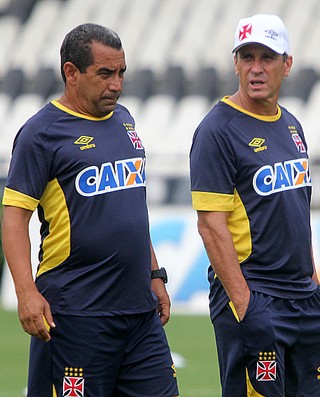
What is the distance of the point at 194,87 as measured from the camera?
21.1 meters

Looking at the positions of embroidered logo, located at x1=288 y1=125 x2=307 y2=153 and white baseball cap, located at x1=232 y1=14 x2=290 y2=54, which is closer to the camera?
white baseball cap, located at x1=232 y1=14 x2=290 y2=54

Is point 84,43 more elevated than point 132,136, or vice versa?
point 84,43

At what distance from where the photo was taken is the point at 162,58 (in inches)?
878

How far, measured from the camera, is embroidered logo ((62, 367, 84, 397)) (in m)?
5.23

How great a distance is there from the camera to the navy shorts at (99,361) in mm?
5242

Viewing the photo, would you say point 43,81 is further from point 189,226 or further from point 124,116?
point 124,116

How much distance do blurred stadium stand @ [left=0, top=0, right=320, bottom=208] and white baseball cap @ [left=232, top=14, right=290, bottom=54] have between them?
13.1 m

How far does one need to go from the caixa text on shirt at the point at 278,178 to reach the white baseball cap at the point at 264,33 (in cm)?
54

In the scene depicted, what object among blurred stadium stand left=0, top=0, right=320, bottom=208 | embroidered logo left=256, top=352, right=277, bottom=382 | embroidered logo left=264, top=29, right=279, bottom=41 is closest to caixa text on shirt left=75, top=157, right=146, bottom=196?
embroidered logo left=264, top=29, right=279, bottom=41

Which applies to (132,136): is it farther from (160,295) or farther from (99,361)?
(99,361)

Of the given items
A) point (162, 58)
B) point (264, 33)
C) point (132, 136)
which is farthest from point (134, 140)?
point (162, 58)

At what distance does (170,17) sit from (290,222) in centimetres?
1802

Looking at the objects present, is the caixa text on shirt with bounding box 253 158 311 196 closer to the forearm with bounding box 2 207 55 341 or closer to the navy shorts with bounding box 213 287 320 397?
the navy shorts with bounding box 213 287 320 397

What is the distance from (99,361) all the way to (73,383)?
0.15m
